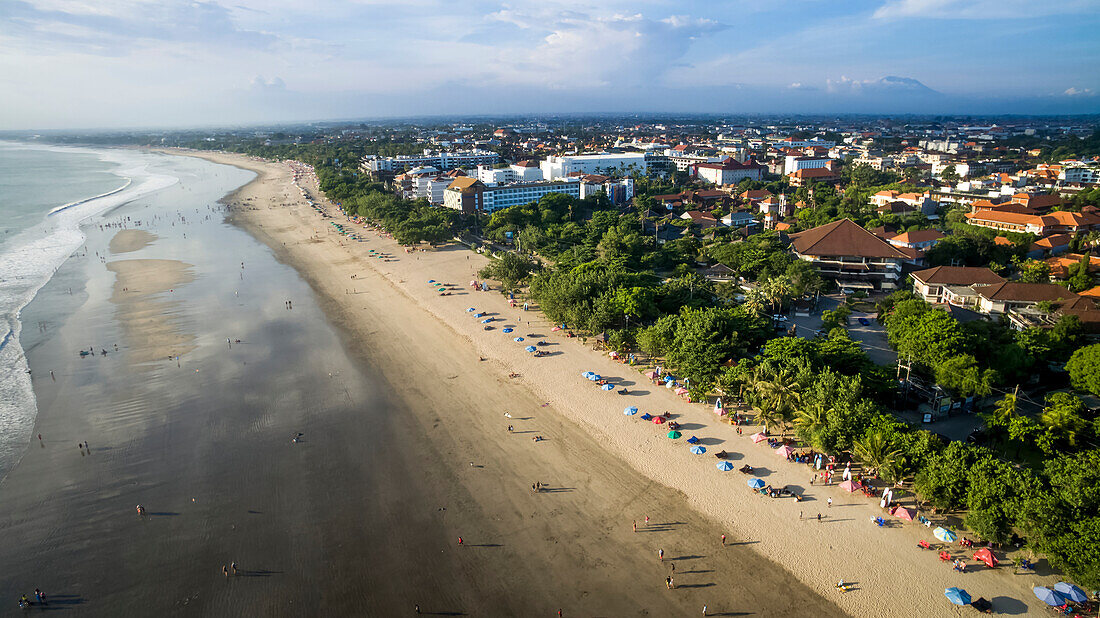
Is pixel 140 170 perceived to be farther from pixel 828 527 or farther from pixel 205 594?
pixel 828 527

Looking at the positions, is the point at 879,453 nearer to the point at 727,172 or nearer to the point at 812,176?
the point at 812,176

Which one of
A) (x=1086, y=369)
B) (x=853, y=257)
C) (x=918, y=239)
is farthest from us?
(x=918, y=239)

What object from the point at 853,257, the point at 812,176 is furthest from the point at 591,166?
the point at 853,257

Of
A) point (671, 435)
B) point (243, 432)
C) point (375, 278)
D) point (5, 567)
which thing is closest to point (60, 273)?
point (375, 278)

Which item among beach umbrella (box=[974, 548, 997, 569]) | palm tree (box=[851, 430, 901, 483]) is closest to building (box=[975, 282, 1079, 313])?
palm tree (box=[851, 430, 901, 483])

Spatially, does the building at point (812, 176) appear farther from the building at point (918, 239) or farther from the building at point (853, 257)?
the building at point (853, 257)

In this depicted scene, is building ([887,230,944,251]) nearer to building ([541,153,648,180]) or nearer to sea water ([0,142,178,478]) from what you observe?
building ([541,153,648,180])
